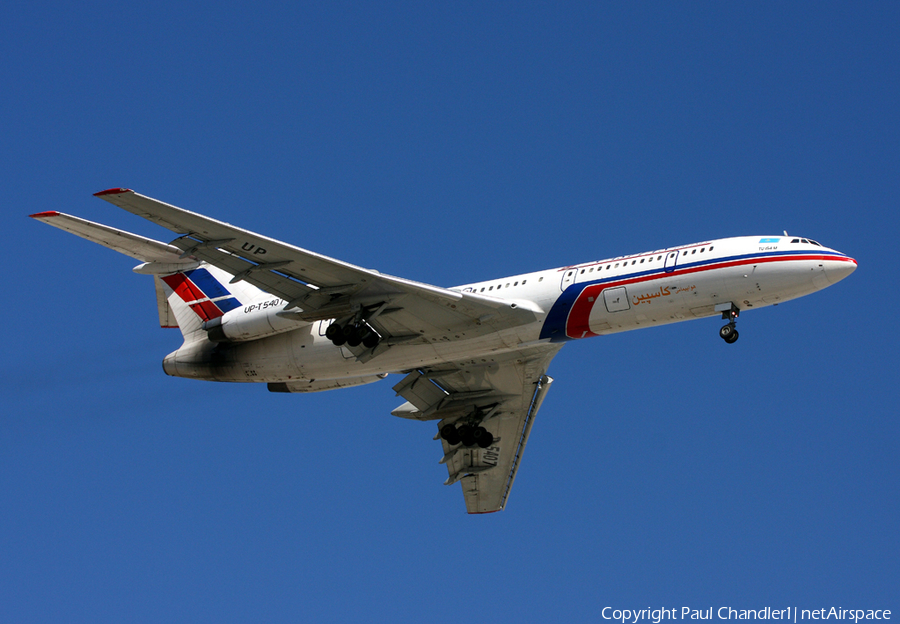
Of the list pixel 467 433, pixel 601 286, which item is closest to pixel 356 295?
pixel 601 286

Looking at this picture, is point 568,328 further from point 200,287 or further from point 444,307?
point 200,287

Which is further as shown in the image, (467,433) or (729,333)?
(467,433)

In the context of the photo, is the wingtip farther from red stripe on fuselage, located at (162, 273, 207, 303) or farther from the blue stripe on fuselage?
the blue stripe on fuselage

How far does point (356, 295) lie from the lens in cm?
3039

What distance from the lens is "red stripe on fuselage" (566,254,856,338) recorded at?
92.9 ft

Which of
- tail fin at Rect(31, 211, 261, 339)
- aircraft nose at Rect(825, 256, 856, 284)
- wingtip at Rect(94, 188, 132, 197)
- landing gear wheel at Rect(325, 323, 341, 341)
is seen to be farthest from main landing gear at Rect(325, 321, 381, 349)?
aircraft nose at Rect(825, 256, 856, 284)

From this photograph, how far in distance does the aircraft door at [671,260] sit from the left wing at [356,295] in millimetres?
4147

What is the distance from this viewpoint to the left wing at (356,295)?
28.6 meters

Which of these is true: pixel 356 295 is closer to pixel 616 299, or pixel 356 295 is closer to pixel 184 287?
pixel 616 299

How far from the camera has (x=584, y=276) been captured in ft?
99.3

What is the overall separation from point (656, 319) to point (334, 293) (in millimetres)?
10050

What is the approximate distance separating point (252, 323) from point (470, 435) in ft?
31.2

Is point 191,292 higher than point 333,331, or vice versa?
point 191,292

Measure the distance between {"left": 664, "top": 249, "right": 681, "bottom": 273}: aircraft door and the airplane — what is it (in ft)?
0.20
